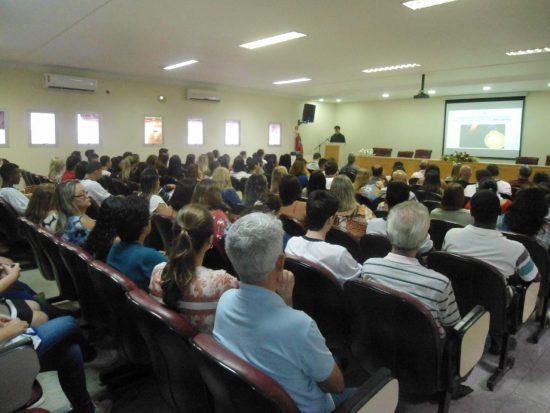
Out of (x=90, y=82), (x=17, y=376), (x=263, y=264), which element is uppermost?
(x=90, y=82)

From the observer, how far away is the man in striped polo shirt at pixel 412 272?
5.42ft

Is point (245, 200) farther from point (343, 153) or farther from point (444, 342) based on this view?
point (343, 153)

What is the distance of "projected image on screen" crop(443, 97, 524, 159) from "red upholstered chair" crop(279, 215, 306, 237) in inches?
455

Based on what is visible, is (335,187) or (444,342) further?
(335,187)

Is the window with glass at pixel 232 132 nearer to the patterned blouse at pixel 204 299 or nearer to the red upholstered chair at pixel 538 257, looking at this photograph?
the red upholstered chair at pixel 538 257

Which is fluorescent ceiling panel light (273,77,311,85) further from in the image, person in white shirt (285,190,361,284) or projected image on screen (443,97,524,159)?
person in white shirt (285,190,361,284)

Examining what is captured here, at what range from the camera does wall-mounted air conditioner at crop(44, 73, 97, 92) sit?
27.3ft


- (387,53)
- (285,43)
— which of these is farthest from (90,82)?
(387,53)

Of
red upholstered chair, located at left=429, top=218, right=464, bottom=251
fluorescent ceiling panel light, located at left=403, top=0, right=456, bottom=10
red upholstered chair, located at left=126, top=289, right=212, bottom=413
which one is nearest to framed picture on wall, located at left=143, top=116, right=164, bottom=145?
fluorescent ceiling panel light, located at left=403, top=0, right=456, bottom=10

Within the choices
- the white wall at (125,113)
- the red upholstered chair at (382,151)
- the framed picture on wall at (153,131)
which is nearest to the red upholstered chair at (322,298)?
the white wall at (125,113)

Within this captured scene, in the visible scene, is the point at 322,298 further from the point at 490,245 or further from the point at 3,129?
the point at 3,129

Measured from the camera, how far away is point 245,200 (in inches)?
153

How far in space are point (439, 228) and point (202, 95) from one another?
9.25 m

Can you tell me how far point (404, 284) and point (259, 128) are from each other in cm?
1170
